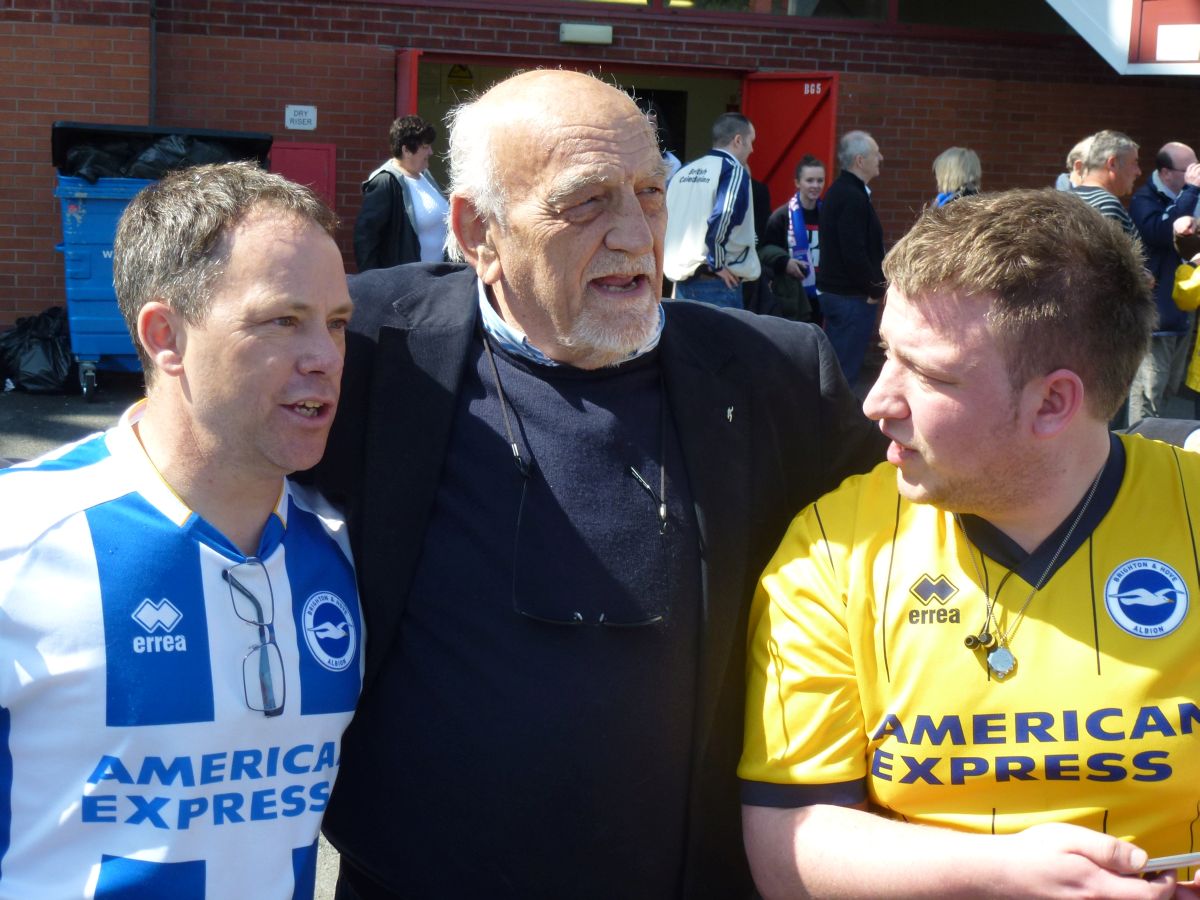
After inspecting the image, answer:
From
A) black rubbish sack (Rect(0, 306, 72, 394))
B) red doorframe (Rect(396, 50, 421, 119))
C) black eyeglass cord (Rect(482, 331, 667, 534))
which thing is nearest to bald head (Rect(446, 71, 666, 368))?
black eyeglass cord (Rect(482, 331, 667, 534))

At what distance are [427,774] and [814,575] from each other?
27.5 inches

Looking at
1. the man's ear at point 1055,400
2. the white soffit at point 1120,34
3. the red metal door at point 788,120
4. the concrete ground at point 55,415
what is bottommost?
the concrete ground at point 55,415

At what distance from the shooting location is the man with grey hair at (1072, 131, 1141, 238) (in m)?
7.06

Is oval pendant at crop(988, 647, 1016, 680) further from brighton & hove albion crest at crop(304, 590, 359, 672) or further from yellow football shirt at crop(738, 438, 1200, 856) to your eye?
brighton & hove albion crest at crop(304, 590, 359, 672)

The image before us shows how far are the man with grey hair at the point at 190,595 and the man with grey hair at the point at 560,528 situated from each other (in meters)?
0.19

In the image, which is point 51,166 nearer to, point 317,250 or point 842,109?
point 842,109

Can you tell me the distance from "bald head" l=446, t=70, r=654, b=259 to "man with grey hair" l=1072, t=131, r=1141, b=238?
17.7 feet

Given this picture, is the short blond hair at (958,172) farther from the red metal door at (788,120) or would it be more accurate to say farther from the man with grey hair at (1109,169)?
the red metal door at (788,120)

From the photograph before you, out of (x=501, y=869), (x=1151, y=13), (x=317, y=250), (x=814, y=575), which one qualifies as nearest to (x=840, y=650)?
(x=814, y=575)

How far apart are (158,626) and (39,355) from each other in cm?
758

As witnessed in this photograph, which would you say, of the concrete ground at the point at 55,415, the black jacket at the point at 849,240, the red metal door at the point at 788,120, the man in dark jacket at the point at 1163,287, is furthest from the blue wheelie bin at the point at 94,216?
the man in dark jacket at the point at 1163,287

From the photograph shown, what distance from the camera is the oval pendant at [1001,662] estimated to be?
1830 mm

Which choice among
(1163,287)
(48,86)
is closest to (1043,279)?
(1163,287)

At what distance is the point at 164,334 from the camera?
75.2 inches
